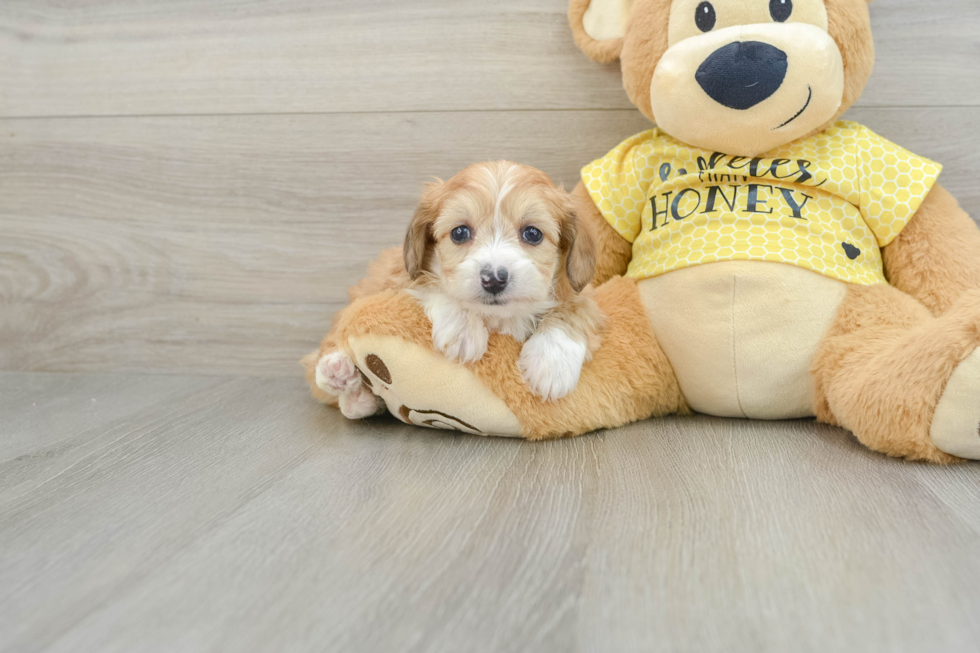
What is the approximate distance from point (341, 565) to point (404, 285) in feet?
2.10

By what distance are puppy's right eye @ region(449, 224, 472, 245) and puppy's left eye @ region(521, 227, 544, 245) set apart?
0.09 m

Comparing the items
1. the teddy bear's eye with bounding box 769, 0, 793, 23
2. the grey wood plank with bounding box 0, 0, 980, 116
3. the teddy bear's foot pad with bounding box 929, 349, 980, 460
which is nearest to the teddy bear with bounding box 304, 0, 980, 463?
the teddy bear's eye with bounding box 769, 0, 793, 23

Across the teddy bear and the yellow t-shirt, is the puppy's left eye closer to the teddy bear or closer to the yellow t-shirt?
the teddy bear

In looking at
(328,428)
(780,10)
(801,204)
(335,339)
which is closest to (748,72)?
(780,10)

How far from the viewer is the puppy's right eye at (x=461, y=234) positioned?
120 cm

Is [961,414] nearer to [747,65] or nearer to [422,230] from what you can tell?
[747,65]

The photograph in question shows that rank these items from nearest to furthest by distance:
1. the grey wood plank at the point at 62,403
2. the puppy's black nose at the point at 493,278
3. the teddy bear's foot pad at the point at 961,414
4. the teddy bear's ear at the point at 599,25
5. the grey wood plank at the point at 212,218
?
1. the teddy bear's foot pad at the point at 961,414
2. the puppy's black nose at the point at 493,278
3. the grey wood plank at the point at 62,403
4. the teddy bear's ear at the point at 599,25
5. the grey wood plank at the point at 212,218

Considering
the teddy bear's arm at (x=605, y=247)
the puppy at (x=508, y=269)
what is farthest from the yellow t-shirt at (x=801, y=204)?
the puppy at (x=508, y=269)

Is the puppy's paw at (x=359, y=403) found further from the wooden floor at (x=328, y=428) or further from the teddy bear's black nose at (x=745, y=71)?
the teddy bear's black nose at (x=745, y=71)

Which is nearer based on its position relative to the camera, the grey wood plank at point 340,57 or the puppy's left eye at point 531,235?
the puppy's left eye at point 531,235

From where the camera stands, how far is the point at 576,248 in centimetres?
124

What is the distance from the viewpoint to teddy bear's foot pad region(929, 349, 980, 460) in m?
1.02

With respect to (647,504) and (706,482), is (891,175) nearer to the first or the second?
(706,482)

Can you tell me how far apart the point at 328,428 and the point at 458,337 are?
1.17 ft
